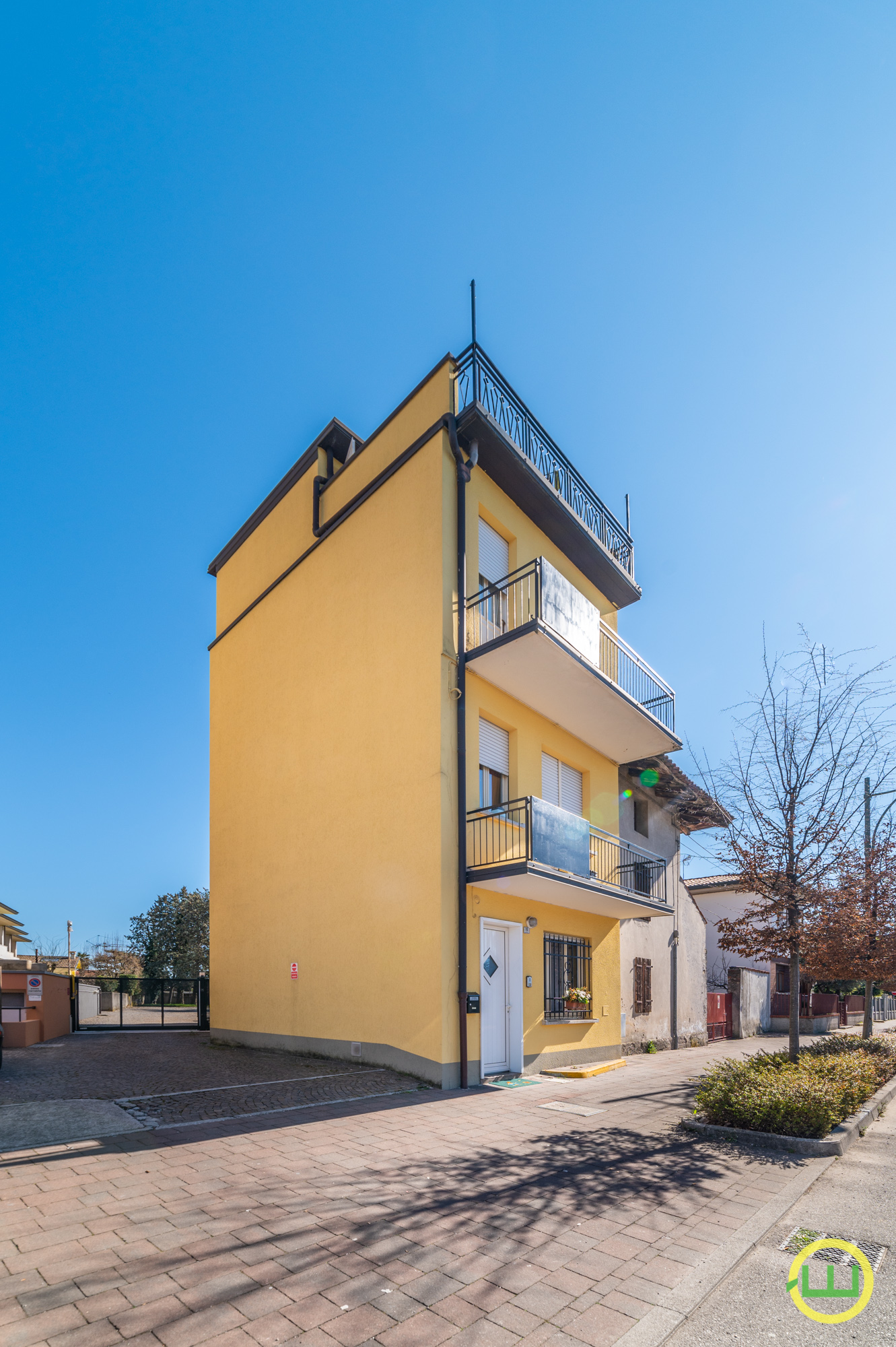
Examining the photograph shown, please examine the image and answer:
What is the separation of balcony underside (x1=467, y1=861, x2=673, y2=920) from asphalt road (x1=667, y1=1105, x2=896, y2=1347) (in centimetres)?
493

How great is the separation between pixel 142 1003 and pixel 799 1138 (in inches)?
738

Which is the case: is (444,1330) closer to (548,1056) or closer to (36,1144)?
(36,1144)

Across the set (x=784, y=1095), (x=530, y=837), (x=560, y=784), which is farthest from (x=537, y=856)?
(x=784, y=1095)

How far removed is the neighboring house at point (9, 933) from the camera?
82.3 ft

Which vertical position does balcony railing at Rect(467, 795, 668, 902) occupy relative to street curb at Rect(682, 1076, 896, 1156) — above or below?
above

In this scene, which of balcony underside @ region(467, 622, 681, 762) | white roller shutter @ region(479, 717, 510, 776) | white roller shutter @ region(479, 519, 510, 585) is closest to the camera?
balcony underside @ region(467, 622, 681, 762)

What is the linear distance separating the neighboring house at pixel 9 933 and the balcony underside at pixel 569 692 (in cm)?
1554

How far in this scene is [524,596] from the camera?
41.4 ft

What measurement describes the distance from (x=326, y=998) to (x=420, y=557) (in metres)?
7.30

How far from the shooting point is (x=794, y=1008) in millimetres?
10758

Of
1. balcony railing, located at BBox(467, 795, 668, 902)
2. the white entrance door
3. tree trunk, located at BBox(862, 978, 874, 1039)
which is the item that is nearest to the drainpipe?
balcony railing, located at BBox(467, 795, 668, 902)

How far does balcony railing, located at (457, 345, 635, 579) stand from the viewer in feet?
39.8

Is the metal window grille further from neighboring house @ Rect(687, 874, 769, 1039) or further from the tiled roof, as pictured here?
neighboring house @ Rect(687, 874, 769, 1039)

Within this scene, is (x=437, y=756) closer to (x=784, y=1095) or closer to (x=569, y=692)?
(x=569, y=692)
